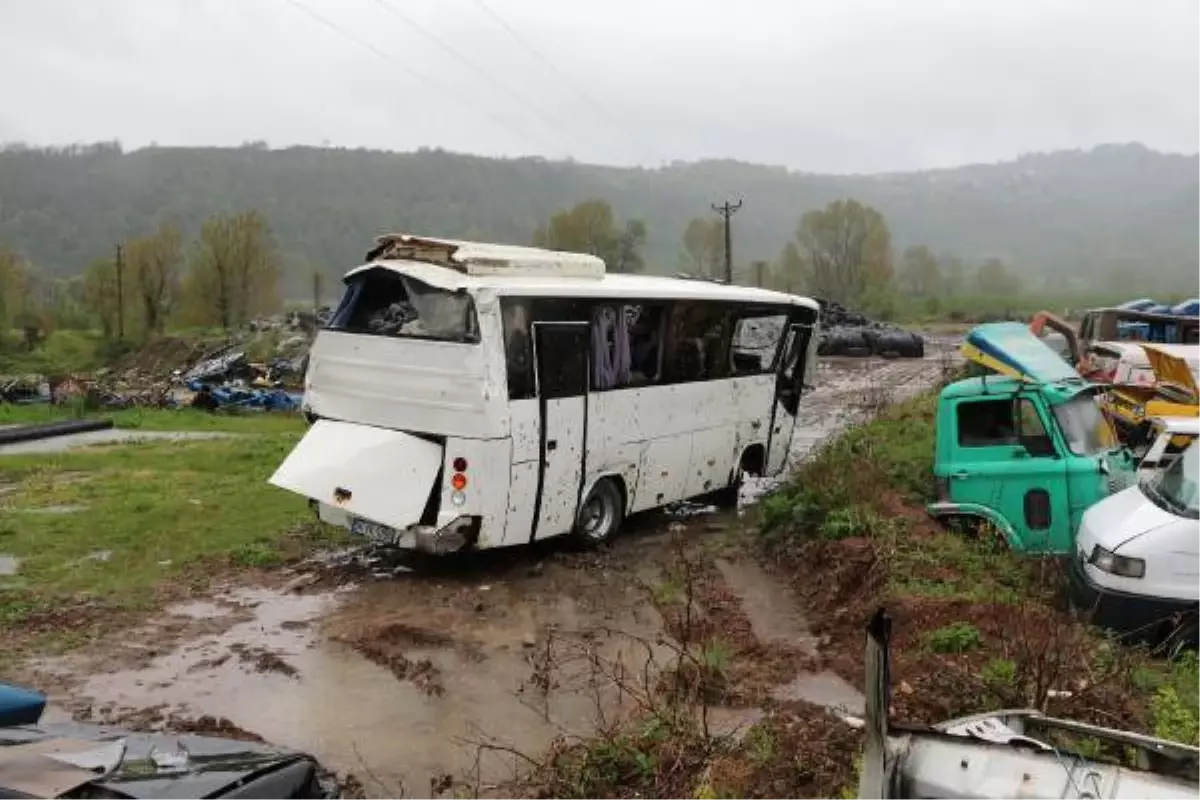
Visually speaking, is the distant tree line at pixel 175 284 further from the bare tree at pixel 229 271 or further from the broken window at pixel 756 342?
the broken window at pixel 756 342

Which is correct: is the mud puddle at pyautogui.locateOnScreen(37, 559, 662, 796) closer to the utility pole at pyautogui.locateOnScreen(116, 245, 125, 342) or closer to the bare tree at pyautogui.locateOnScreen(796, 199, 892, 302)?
the utility pole at pyautogui.locateOnScreen(116, 245, 125, 342)

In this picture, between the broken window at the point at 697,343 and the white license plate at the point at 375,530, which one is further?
the broken window at the point at 697,343

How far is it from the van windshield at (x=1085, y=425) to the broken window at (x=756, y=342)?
4317mm

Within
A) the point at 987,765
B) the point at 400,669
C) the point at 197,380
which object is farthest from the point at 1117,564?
the point at 197,380

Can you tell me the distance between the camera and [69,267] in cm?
11800

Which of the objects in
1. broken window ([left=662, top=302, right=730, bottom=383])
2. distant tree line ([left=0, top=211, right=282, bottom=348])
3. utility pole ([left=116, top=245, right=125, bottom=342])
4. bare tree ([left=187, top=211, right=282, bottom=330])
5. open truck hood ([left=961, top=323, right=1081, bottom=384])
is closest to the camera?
open truck hood ([left=961, top=323, right=1081, bottom=384])

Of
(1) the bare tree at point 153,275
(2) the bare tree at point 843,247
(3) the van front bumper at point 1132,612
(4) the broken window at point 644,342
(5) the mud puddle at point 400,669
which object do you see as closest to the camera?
(5) the mud puddle at point 400,669

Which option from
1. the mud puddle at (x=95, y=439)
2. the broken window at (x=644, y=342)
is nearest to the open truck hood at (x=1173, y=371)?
the broken window at (x=644, y=342)

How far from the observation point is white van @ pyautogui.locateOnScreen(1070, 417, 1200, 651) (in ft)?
24.7

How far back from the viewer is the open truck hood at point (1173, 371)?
12891 mm

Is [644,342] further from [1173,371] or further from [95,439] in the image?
[95,439]

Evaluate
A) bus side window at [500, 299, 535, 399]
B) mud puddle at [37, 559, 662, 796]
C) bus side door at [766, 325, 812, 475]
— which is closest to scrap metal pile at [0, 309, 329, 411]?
bus side door at [766, 325, 812, 475]

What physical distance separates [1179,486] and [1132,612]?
3.93ft

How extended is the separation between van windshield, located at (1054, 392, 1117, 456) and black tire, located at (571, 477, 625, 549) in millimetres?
4591
